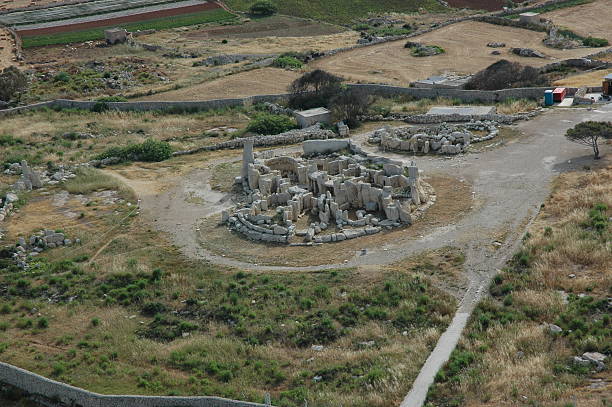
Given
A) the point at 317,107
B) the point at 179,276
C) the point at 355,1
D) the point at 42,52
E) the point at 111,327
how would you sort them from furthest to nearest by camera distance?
the point at 355,1 < the point at 42,52 < the point at 317,107 < the point at 179,276 < the point at 111,327

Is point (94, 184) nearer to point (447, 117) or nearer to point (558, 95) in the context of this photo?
point (447, 117)

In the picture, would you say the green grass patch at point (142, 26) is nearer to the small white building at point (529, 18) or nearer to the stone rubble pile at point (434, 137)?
the small white building at point (529, 18)

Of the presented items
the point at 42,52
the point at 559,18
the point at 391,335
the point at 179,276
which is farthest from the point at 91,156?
the point at 559,18

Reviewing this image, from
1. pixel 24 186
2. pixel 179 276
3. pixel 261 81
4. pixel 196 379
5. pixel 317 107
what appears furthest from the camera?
pixel 261 81

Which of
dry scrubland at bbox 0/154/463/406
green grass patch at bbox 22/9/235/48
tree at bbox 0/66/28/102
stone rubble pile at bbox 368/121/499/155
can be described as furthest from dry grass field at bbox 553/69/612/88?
green grass patch at bbox 22/9/235/48

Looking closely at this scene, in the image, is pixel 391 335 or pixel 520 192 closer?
pixel 391 335

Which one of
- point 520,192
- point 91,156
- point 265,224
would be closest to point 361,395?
point 265,224

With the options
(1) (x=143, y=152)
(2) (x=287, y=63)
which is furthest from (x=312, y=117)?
(2) (x=287, y=63)

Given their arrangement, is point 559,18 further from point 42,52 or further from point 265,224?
point 265,224

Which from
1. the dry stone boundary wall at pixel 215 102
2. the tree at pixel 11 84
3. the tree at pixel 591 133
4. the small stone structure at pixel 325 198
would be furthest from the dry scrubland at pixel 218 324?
the tree at pixel 11 84
